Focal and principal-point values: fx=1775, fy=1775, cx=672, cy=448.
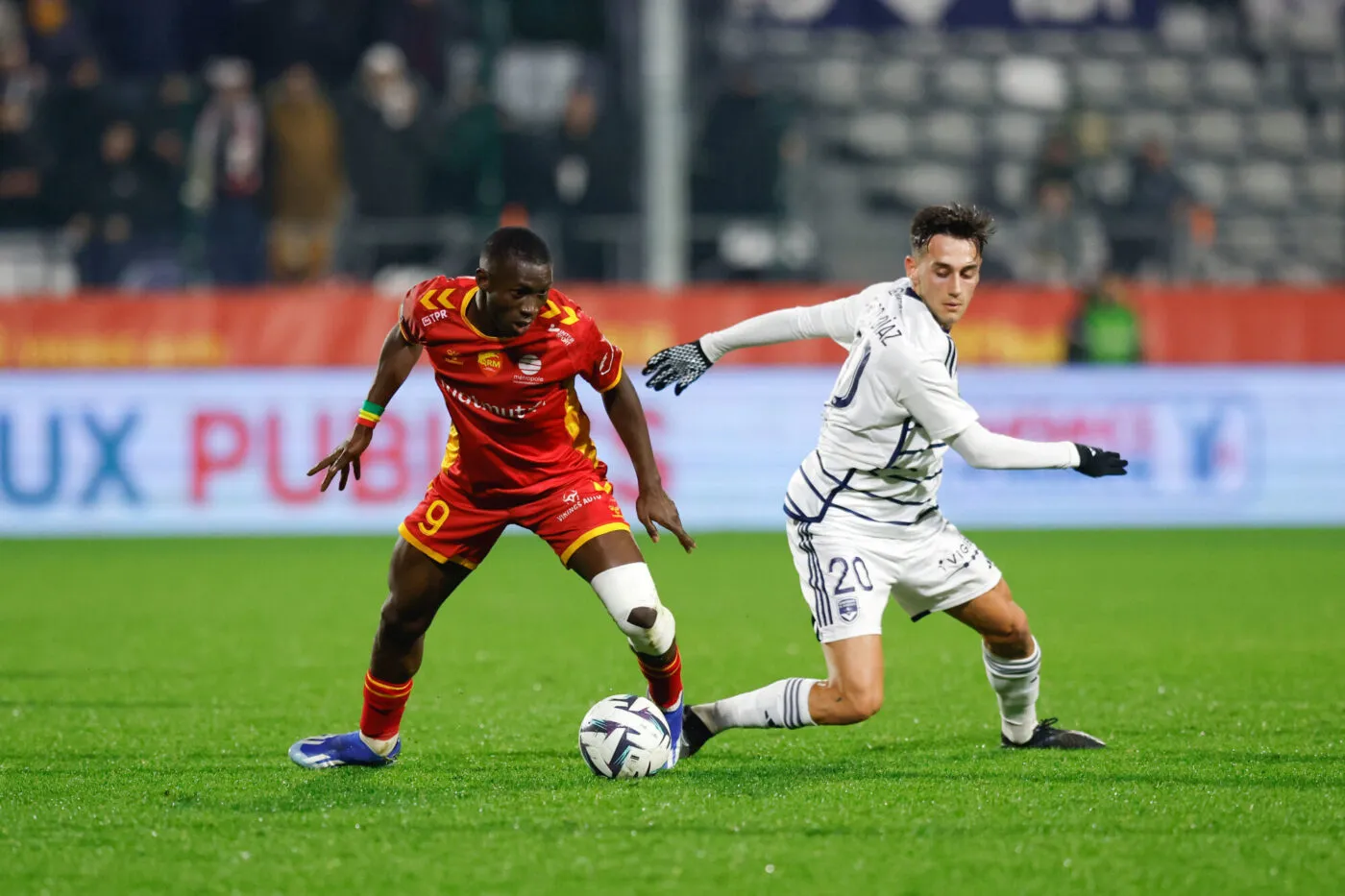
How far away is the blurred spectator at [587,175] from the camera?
57.3 feet

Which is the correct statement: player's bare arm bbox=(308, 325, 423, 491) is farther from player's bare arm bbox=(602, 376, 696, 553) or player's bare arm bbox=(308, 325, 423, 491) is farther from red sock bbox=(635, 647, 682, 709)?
red sock bbox=(635, 647, 682, 709)

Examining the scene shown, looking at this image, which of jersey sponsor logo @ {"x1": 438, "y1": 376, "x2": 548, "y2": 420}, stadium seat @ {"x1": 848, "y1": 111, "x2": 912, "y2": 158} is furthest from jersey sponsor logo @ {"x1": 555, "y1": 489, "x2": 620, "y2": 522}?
stadium seat @ {"x1": 848, "y1": 111, "x2": 912, "y2": 158}

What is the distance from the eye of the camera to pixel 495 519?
612cm

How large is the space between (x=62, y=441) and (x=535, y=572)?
4.45 metres

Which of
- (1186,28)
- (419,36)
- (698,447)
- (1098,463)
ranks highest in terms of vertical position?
(419,36)

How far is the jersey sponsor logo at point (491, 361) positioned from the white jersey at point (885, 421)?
117cm

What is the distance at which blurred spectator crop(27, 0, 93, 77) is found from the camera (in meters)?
17.8

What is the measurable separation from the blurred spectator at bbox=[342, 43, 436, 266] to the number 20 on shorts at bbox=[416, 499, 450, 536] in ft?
37.5

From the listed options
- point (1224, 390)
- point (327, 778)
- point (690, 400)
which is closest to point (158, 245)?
point (690, 400)

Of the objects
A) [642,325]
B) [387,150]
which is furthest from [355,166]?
[642,325]

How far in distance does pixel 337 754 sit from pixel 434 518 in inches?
37.2

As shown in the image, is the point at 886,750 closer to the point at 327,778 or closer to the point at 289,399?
the point at 327,778

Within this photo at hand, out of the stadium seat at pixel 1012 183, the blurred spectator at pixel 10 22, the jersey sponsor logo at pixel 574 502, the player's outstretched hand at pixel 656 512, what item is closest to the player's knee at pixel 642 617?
the player's outstretched hand at pixel 656 512

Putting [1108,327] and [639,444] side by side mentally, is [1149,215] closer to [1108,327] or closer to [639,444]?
[1108,327]
